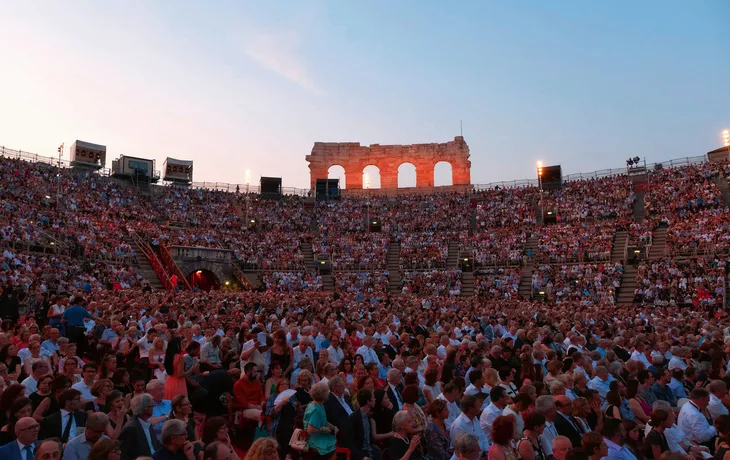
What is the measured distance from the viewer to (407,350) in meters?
10.8

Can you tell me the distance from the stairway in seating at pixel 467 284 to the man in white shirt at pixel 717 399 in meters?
27.8

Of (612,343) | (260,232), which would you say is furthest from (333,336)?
(260,232)

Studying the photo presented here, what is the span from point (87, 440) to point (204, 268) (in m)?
30.9

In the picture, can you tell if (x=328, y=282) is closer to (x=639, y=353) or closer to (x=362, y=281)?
(x=362, y=281)

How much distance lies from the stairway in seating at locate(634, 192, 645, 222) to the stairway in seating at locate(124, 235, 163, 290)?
30.6m

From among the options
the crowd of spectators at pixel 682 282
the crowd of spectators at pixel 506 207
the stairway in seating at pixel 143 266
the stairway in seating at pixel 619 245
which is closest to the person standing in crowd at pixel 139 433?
the stairway in seating at pixel 143 266

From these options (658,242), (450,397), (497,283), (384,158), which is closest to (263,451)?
(450,397)

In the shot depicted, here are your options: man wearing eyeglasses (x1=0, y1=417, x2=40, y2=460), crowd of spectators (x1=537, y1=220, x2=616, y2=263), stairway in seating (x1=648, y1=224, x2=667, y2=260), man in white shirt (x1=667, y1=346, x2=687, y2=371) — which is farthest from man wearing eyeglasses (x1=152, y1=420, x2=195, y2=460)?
crowd of spectators (x1=537, y1=220, x2=616, y2=263)

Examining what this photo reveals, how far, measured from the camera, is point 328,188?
52.8 meters

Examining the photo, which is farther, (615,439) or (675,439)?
(675,439)

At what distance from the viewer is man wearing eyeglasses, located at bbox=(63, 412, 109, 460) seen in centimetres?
513

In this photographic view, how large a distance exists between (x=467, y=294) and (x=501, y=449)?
3054cm

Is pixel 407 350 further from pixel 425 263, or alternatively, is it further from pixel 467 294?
pixel 425 263

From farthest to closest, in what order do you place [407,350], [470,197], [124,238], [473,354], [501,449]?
[470,197]
[124,238]
[407,350]
[473,354]
[501,449]
